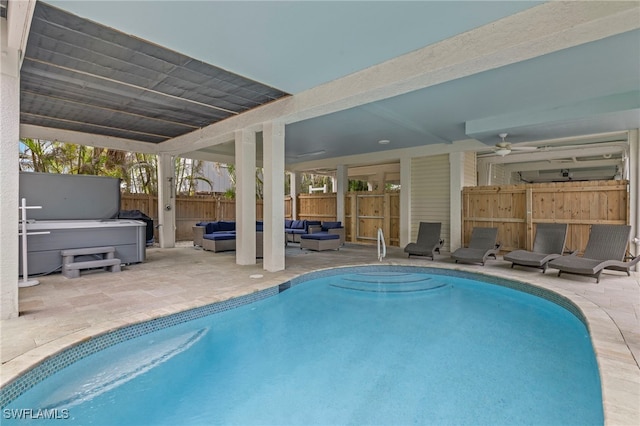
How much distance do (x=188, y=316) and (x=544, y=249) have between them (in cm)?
721

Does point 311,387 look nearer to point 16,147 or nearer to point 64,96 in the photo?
point 16,147

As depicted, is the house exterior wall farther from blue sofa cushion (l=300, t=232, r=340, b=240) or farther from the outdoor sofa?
the outdoor sofa

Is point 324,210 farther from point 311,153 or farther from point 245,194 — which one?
point 245,194

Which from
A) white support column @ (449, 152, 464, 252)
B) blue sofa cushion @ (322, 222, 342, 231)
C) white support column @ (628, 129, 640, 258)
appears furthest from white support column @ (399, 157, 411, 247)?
white support column @ (628, 129, 640, 258)

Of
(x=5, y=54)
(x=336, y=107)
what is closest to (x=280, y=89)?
(x=336, y=107)

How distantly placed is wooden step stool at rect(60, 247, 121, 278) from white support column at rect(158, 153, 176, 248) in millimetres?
3719

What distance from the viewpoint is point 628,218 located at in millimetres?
6758

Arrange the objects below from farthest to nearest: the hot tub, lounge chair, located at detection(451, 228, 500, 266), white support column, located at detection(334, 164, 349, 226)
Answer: white support column, located at detection(334, 164, 349, 226) < lounge chair, located at detection(451, 228, 500, 266) < the hot tub

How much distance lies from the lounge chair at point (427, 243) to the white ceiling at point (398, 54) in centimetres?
267

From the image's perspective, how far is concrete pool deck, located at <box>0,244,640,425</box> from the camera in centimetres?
270

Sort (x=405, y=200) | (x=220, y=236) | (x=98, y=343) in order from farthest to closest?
(x=405, y=200)
(x=220, y=236)
(x=98, y=343)

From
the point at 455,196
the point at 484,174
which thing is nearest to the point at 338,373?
the point at 455,196

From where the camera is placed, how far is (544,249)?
706cm

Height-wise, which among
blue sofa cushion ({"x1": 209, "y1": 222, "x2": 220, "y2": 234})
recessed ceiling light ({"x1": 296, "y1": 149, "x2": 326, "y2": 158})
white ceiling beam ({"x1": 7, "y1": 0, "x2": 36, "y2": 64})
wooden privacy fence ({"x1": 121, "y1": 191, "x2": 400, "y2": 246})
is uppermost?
recessed ceiling light ({"x1": 296, "y1": 149, "x2": 326, "y2": 158})
